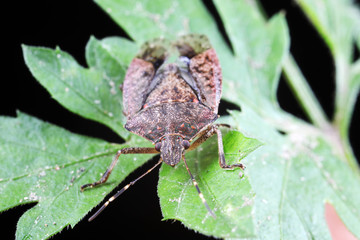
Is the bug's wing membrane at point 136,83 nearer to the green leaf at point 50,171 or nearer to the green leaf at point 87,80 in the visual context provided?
the green leaf at point 87,80

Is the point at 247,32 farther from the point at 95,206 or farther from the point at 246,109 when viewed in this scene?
the point at 95,206

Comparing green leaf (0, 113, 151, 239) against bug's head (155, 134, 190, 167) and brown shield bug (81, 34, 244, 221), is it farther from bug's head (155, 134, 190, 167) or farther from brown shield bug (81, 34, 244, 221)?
bug's head (155, 134, 190, 167)

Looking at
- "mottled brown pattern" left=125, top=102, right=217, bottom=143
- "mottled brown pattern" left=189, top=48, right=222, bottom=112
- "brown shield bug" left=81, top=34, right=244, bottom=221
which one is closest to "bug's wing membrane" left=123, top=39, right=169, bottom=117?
"brown shield bug" left=81, top=34, right=244, bottom=221

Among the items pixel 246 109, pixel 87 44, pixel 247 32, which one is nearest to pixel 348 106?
pixel 247 32

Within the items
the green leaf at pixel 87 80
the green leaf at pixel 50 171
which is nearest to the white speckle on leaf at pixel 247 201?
the green leaf at pixel 50 171

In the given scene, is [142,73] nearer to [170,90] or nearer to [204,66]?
[170,90]

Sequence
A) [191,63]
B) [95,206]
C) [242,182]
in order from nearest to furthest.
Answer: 1. [242,182]
2. [95,206]
3. [191,63]
